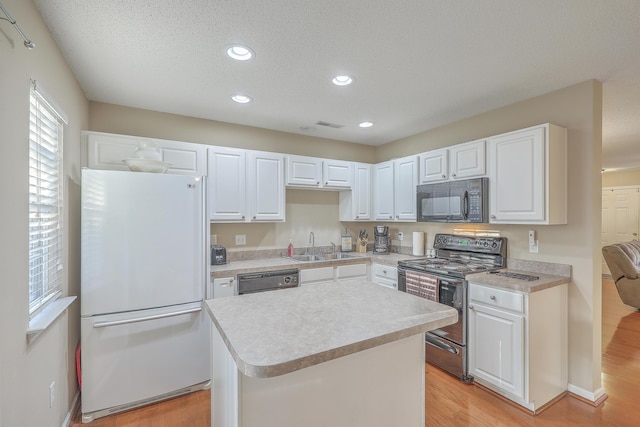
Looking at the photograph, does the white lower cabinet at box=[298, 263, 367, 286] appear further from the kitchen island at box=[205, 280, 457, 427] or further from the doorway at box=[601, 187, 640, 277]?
the doorway at box=[601, 187, 640, 277]

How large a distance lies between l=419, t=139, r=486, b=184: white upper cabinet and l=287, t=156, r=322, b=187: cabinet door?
121 cm

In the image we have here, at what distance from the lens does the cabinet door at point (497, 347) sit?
2.28 m

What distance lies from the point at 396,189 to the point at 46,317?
3.39 metres

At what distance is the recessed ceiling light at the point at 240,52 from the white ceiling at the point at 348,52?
47mm

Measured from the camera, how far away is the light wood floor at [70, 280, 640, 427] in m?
2.16

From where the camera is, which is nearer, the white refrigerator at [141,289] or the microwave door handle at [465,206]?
the white refrigerator at [141,289]

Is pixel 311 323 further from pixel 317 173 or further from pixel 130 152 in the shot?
pixel 317 173

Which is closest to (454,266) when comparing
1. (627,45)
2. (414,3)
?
(627,45)

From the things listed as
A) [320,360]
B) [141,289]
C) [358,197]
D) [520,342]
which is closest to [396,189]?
[358,197]

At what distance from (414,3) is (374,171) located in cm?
272

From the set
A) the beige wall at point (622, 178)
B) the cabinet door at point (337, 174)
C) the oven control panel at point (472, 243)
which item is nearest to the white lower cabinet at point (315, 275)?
the cabinet door at point (337, 174)

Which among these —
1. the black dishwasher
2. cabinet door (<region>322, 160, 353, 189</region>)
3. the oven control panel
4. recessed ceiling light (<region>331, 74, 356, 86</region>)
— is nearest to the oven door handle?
the oven control panel

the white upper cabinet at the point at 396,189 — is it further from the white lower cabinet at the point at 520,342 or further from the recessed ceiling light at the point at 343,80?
the recessed ceiling light at the point at 343,80

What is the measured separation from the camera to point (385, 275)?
3.52m
